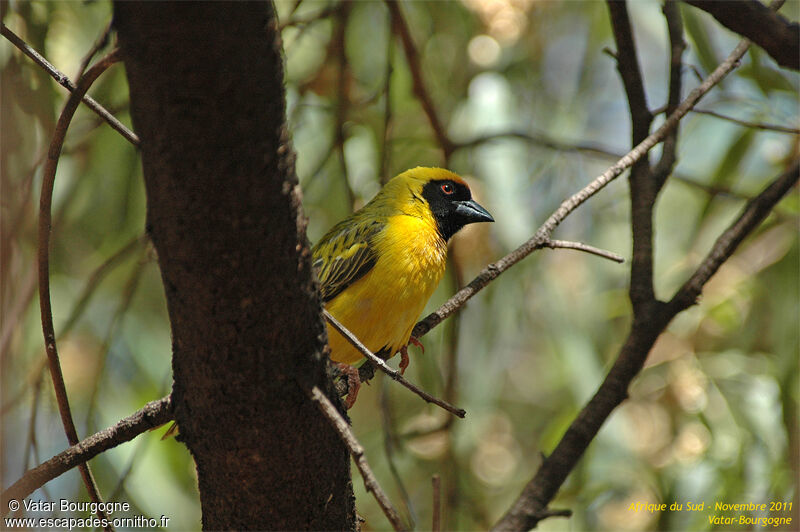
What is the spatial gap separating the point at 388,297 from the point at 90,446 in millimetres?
1469

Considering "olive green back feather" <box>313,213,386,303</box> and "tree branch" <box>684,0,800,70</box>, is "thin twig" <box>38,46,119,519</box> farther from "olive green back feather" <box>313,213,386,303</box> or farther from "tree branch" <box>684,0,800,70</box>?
"olive green back feather" <box>313,213,386,303</box>

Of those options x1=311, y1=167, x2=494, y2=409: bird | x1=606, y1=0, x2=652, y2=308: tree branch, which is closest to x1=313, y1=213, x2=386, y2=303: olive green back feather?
x1=311, y1=167, x2=494, y2=409: bird

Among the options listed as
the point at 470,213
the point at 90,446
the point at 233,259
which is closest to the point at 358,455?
the point at 233,259

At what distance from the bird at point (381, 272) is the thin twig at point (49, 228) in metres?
1.04

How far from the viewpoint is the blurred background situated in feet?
11.0

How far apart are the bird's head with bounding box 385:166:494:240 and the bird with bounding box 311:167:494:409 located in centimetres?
3

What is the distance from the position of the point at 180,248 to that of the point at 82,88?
36 centimetres

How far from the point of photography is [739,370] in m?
3.90

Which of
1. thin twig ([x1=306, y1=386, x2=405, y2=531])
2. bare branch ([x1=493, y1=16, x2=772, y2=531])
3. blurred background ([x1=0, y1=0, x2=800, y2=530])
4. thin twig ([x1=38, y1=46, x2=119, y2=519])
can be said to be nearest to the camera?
thin twig ([x1=306, y1=386, x2=405, y2=531])

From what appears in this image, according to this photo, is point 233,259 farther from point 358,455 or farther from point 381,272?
point 381,272

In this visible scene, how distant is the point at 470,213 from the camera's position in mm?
3512

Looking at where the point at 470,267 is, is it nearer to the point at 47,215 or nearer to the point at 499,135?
the point at 499,135

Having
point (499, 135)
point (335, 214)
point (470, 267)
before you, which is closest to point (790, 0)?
point (499, 135)

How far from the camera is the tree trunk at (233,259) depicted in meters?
1.11
